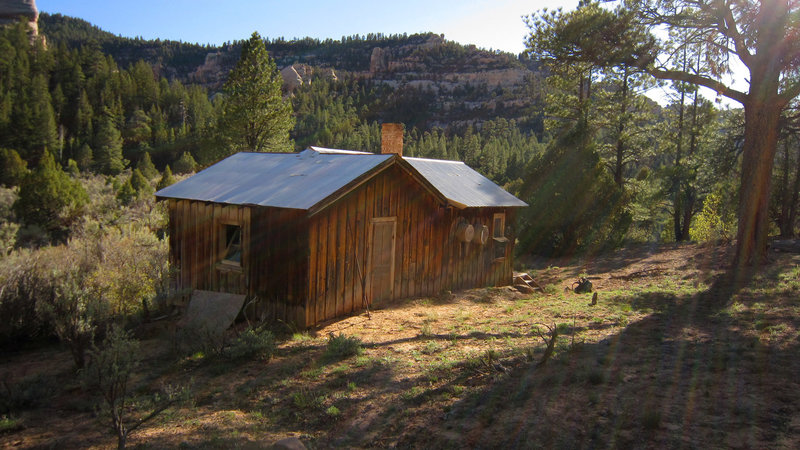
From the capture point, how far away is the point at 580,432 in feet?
14.1

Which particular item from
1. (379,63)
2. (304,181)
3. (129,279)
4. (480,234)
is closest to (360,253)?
(304,181)

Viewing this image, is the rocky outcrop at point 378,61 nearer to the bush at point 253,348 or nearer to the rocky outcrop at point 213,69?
the rocky outcrop at point 213,69

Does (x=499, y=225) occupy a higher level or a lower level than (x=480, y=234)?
higher

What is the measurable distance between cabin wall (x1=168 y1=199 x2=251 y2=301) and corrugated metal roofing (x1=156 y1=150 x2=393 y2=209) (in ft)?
A: 1.00

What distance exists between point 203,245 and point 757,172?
13.3 metres

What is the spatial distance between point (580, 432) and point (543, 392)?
89 cm

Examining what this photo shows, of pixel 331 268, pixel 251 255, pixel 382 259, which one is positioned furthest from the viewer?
pixel 382 259

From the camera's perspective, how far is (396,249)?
1075 cm

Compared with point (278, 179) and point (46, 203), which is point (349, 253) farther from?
point (46, 203)

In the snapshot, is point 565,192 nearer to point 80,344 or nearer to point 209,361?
point 209,361

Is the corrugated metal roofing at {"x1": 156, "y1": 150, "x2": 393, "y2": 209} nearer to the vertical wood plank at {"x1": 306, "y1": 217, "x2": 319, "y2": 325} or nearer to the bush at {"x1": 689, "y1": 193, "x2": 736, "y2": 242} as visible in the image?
the vertical wood plank at {"x1": 306, "y1": 217, "x2": 319, "y2": 325}

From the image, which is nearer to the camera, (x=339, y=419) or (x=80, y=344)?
(x=339, y=419)

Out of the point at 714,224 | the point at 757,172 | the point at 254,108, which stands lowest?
the point at 714,224

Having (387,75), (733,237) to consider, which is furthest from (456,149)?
(387,75)
